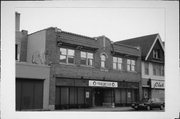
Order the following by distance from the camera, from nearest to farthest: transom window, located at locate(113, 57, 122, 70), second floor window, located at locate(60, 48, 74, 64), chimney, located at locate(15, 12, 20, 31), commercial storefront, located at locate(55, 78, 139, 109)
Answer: chimney, located at locate(15, 12, 20, 31), commercial storefront, located at locate(55, 78, 139, 109), second floor window, located at locate(60, 48, 74, 64), transom window, located at locate(113, 57, 122, 70)

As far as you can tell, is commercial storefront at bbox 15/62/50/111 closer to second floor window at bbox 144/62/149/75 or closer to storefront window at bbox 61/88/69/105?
storefront window at bbox 61/88/69/105

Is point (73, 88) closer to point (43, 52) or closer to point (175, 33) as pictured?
point (43, 52)

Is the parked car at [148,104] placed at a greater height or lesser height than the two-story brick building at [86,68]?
lesser

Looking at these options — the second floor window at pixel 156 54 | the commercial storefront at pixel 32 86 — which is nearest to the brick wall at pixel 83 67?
the commercial storefront at pixel 32 86

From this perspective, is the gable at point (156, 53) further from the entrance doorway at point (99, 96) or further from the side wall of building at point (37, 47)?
the side wall of building at point (37, 47)

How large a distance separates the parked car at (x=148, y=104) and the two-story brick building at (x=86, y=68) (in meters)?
0.94

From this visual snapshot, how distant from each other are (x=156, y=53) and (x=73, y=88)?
5.37m

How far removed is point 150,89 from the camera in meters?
19.4

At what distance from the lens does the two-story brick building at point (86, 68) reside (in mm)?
16828

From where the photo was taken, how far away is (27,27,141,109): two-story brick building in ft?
55.2

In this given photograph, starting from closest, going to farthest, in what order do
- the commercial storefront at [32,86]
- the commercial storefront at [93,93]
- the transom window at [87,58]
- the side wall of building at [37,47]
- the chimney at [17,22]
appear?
the chimney at [17,22]
the commercial storefront at [32,86]
the side wall of building at [37,47]
the commercial storefront at [93,93]
the transom window at [87,58]

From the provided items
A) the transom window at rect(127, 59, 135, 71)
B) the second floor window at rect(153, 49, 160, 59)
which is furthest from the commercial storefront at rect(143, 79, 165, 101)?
the second floor window at rect(153, 49, 160, 59)

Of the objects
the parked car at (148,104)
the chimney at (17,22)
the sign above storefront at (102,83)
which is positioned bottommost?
the parked car at (148,104)

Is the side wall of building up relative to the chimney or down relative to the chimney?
down
